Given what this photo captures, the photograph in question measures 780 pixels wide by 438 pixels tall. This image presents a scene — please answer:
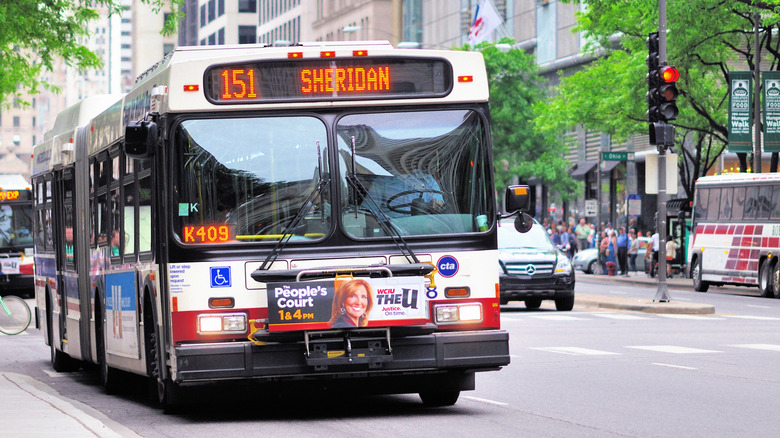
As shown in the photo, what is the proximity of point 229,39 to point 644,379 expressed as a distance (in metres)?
116

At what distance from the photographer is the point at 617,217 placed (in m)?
63.4

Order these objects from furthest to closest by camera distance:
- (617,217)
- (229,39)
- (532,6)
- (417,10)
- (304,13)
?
(229,39) < (304,13) < (417,10) < (532,6) < (617,217)

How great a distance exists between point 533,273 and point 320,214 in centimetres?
1718

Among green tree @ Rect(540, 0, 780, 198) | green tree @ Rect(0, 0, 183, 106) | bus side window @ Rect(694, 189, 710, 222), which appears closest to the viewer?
green tree @ Rect(0, 0, 183, 106)

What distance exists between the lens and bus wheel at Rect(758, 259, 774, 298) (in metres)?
37.2

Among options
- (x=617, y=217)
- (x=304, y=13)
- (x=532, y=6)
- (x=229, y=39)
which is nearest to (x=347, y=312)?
(x=617, y=217)

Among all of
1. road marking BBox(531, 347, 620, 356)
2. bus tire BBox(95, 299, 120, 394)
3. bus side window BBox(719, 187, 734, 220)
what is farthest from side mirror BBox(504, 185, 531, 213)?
bus side window BBox(719, 187, 734, 220)

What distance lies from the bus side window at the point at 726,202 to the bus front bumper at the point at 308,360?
1196 inches

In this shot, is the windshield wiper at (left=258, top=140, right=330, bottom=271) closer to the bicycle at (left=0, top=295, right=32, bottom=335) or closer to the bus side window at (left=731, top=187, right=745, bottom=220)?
the bicycle at (left=0, top=295, right=32, bottom=335)

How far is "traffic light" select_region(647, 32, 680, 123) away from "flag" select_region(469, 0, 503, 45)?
3823 cm

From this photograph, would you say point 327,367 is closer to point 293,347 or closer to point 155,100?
point 293,347

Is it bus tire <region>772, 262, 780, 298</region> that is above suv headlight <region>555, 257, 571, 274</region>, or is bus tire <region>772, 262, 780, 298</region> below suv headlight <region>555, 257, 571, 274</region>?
below

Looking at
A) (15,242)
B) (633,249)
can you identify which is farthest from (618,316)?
(633,249)

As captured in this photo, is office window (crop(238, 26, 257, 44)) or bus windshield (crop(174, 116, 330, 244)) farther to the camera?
office window (crop(238, 26, 257, 44))
